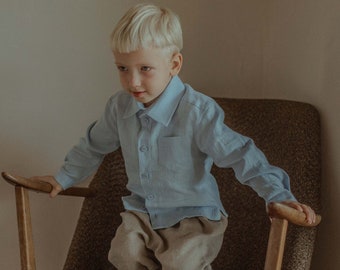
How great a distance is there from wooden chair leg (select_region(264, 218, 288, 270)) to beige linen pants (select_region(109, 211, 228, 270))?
0.58 ft

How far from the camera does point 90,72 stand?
149cm

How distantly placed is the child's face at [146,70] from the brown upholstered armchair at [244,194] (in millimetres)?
325

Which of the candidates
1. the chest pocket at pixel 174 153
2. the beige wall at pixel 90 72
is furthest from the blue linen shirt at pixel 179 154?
the beige wall at pixel 90 72

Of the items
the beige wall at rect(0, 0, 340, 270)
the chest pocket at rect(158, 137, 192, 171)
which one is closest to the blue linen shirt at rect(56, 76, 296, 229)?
the chest pocket at rect(158, 137, 192, 171)

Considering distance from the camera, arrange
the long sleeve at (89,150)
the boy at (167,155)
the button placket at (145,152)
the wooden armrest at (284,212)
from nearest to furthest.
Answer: the wooden armrest at (284,212) → the boy at (167,155) → the button placket at (145,152) → the long sleeve at (89,150)

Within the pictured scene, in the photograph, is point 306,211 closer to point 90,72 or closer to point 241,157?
point 241,157

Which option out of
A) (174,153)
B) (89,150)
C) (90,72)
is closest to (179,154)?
(174,153)

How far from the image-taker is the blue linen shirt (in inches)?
44.1

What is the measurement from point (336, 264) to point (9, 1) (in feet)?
3.37

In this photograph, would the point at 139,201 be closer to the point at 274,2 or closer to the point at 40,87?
the point at 40,87

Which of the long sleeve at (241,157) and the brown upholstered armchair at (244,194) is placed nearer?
the long sleeve at (241,157)

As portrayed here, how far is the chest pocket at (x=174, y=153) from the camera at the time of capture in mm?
1162

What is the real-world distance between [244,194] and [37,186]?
1.65ft

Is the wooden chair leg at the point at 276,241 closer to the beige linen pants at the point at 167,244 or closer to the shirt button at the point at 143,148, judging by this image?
the beige linen pants at the point at 167,244
